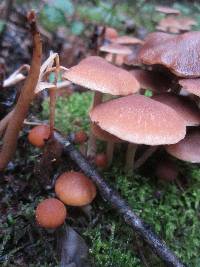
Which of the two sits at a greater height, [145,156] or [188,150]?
[188,150]

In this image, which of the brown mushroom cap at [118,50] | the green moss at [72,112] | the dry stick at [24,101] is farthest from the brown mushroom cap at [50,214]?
the brown mushroom cap at [118,50]

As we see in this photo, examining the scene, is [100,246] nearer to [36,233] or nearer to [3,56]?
[36,233]

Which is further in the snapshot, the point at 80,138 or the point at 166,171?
the point at 80,138

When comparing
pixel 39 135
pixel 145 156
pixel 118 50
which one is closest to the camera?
pixel 39 135

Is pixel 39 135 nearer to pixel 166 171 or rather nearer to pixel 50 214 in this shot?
pixel 50 214

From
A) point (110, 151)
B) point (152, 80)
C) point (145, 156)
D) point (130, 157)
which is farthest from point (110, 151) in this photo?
point (152, 80)

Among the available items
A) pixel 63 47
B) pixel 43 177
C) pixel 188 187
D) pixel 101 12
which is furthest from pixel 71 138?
pixel 101 12

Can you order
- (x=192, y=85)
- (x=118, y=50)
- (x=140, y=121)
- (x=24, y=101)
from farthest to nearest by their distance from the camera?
(x=118, y=50)
(x=192, y=85)
(x=24, y=101)
(x=140, y=121)
